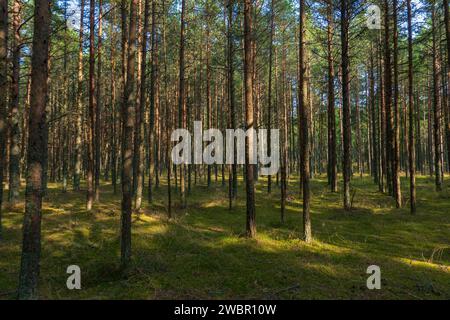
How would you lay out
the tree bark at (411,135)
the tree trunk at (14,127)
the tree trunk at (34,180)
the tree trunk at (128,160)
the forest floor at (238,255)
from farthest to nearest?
the tree bark at (411,135) < the tree trunk at (14,127) < the tree trunk at (128,160) < the forest floor at (238,255) < the tree trunk at (34,180)

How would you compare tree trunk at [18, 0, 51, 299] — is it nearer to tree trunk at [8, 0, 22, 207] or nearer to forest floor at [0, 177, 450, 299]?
forest floor at [0, 177, 450, 299]

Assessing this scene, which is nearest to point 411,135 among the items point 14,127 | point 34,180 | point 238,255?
point 238,255

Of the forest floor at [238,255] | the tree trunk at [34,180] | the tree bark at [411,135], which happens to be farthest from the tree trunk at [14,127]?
the tree bark at [411,135]

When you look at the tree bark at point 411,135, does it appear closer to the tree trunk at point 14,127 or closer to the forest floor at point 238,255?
the forest floor at point 238,255

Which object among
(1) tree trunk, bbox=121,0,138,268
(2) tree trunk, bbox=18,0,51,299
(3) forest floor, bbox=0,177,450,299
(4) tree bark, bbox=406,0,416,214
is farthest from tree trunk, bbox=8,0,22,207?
(4) tree bark, bbox=406,0,416,214

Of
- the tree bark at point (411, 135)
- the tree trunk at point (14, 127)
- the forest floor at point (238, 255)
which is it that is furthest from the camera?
the tree bark at point (411, 135)

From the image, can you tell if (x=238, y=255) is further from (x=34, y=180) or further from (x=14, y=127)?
(x=14, y=127)

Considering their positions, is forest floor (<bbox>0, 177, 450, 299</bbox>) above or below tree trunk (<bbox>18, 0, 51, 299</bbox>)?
below

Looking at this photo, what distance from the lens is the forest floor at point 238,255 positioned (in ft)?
24.5

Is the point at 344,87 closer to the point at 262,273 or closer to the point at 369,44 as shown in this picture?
the point at 262,273

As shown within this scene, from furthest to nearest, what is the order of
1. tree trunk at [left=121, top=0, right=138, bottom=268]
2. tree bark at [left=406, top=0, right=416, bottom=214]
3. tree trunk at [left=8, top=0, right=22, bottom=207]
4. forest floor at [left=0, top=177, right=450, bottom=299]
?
tree bark at [left=406, top=0, right=416, bottom=214] < tree trunk at [left=8, top=0, right=22, bottom=207] < tree trunk at [left=121, top=0, right=138, bottom=268] < forest floor at [left=0, top=177, right=450, bottom=299]

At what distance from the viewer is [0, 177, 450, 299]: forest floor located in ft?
24.5
